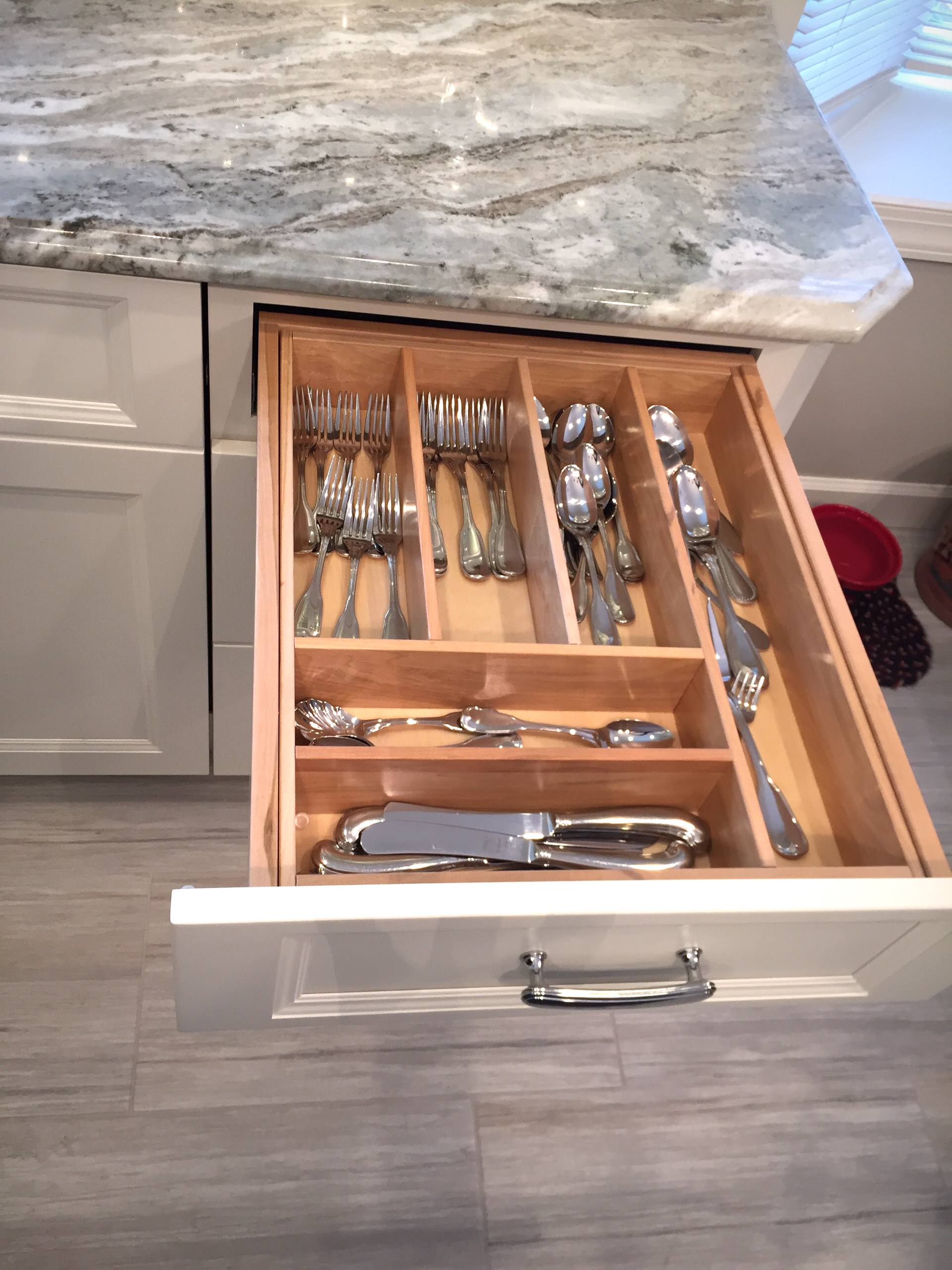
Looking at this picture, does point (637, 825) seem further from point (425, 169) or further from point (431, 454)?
point (425, 169)

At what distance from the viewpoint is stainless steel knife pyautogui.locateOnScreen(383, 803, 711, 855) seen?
70 cm

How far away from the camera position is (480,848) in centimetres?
69

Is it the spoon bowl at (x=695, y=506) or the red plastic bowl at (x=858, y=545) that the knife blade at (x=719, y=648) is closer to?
the spoon bowl at (x=695, y=506)

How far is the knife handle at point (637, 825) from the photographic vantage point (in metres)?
0.73

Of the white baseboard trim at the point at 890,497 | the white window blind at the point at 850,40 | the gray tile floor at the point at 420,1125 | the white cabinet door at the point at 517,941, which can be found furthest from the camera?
the white baseboard trim at the point at 890,497

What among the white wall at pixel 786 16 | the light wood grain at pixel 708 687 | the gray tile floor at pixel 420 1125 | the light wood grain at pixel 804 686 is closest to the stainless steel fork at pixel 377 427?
the light wood grain at pixel 708 687

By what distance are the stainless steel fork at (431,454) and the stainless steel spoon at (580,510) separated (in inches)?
4.8

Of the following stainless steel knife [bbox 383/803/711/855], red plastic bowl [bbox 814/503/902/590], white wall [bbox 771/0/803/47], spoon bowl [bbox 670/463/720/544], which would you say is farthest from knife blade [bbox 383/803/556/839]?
red plastic bowl [bbox 814/503/902/590]

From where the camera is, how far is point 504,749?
68 cm

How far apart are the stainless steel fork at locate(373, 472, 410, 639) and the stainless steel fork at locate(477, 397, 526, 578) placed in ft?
0.30

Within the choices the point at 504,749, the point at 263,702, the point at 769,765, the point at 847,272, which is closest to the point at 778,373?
the point at 847,272

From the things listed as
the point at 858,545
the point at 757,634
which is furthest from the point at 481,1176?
the point at 858,545

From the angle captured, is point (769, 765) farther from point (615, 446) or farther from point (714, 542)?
point (615, 446)

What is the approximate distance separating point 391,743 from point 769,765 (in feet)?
1.06
